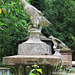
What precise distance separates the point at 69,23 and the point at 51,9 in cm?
296

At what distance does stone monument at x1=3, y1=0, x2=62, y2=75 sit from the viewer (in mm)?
4281

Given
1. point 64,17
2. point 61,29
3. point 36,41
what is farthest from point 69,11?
point 36,41

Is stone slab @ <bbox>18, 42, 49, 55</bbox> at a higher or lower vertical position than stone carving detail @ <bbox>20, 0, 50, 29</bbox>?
lower

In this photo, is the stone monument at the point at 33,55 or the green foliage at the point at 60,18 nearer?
the stone monument at the point at 33,55

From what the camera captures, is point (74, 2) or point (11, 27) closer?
point (11, 27)

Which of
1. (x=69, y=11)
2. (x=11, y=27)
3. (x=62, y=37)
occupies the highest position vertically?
(x=69, y=11)

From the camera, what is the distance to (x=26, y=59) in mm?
4336

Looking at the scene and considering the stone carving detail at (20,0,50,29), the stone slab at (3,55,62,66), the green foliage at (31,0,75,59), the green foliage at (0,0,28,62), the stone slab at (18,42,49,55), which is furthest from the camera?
the green foliage at (31,0,75,59)

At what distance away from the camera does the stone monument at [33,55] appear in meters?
4.28

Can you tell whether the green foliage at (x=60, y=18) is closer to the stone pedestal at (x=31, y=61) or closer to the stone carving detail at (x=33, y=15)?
the stone carving detail at (x=33, y=15)

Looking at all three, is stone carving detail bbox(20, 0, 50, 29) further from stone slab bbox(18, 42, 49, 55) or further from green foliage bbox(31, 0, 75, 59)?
green foliage bbox(31, 0, 75, 59)

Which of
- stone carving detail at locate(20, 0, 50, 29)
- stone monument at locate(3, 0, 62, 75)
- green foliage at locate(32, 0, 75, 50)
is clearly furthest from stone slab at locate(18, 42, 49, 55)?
green foliage at locate(32, 0, 75, 50)

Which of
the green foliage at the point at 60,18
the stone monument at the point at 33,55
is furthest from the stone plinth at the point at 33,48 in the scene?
the green foliage at the point at 60,18

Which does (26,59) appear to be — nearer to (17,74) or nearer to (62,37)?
(17,74)
